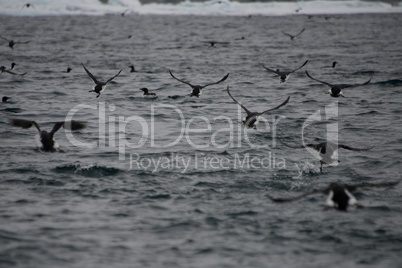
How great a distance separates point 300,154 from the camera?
51.8 feet

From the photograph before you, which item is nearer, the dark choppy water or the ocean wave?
the dark choppy water

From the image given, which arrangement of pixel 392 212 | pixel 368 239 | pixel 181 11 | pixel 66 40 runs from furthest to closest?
1. pixel 181 11
2. pixel 66 40
3. pixel 392 212
4. pixel 368 239

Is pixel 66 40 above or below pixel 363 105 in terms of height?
above

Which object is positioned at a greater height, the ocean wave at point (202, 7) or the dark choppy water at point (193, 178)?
the ocean wave at point (202, 7)

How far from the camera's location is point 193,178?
13.6m

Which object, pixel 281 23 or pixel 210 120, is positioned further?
pixel 281 23

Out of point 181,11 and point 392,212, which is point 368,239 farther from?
point 181,11

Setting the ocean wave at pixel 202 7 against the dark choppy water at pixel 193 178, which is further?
the ocean wave at pixel 202 7

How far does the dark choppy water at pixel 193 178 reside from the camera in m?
9.95

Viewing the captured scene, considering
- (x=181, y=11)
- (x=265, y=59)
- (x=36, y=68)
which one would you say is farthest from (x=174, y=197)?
(x=181, y=11)

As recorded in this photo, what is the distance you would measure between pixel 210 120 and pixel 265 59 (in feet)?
58.3

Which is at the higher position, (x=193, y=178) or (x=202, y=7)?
(x=202, y=7)

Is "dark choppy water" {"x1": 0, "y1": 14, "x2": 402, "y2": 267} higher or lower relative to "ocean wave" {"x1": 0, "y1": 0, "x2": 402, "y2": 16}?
lower

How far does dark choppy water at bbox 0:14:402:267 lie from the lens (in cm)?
995
